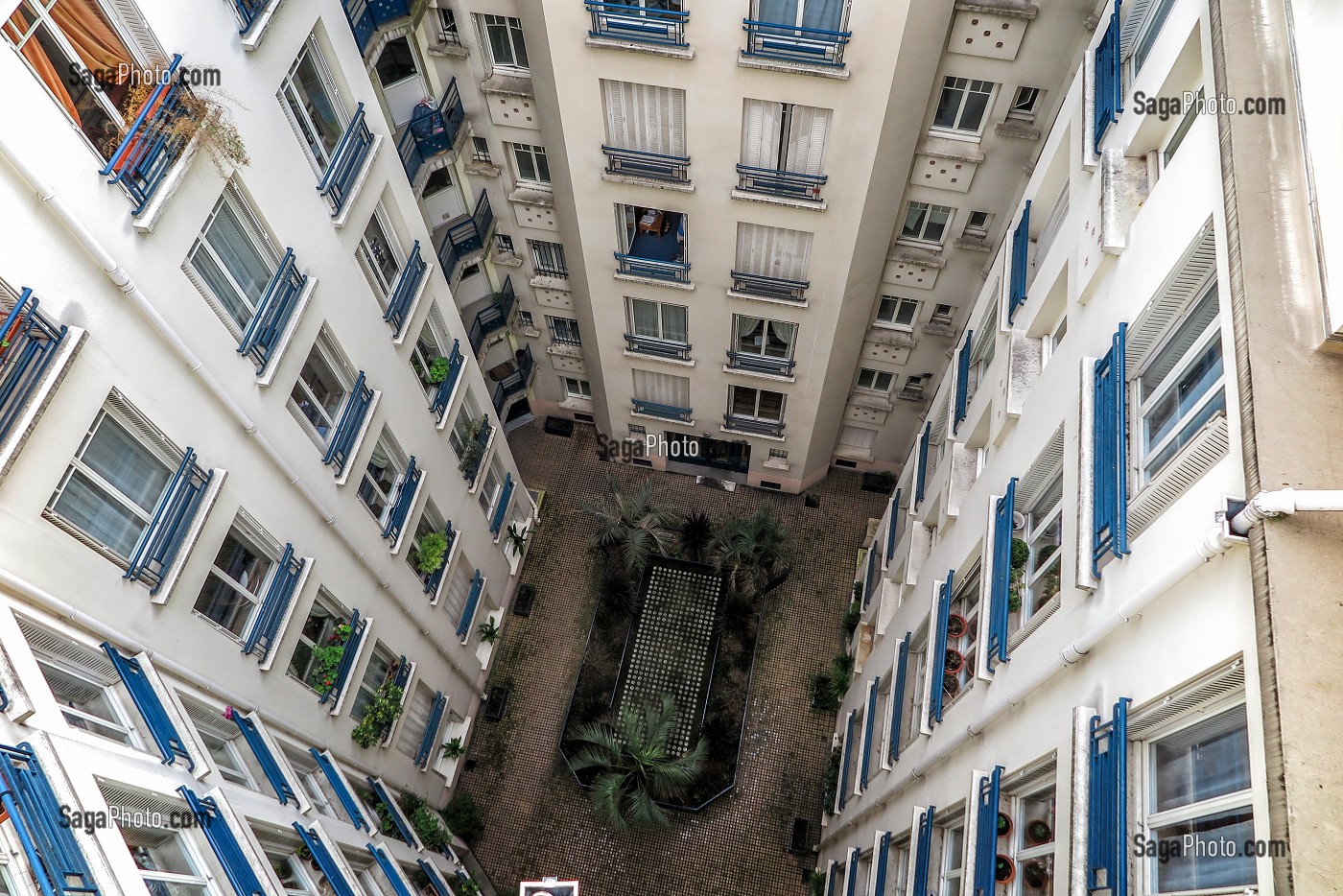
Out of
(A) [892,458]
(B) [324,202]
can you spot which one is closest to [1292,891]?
(B) [324,202]

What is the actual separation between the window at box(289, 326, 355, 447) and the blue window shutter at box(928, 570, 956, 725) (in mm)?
13192

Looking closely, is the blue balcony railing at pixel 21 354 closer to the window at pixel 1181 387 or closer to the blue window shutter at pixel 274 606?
the blue window shutter at pixel 274 606

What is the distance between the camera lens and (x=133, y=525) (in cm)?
1277

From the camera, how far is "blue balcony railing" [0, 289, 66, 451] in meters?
9.72

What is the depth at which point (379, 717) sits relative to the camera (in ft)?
65.6

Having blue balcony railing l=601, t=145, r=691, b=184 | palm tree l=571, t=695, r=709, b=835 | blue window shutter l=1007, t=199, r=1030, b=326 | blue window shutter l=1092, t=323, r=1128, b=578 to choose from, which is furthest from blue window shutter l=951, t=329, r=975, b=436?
palm tree l=571, t=695, r=709, b=835

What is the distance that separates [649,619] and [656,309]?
1036cm

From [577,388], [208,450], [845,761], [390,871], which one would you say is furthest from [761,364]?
[390,871]

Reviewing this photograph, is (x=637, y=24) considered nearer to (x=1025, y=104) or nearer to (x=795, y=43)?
(x=795, y=43)

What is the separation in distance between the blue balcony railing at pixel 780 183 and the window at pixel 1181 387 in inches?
412

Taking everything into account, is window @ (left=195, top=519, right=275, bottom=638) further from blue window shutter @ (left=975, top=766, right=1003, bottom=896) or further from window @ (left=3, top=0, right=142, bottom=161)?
blue window shutter @ (left=975, top=766, right=1003, bottom=896)

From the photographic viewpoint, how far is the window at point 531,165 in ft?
76.6

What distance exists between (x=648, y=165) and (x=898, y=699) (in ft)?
46.3

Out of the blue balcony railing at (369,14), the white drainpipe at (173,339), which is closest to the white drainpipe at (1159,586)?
the white drainpipe at (173,339)
